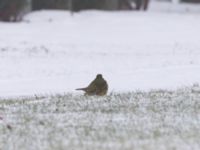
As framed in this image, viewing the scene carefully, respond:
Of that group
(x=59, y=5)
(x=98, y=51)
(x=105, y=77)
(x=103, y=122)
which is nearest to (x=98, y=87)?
(x=103, y=122)

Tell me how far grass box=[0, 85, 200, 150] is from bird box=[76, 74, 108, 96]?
16cm

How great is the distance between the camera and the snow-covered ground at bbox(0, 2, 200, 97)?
13727 mm

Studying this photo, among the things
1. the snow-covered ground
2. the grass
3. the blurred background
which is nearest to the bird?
the grass

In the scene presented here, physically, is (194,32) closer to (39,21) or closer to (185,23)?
(185,23)

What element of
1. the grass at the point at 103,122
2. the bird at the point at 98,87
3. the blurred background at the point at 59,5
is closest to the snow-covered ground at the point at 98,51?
the blurred background at the point at 59,5

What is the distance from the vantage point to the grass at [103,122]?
24.1 ft

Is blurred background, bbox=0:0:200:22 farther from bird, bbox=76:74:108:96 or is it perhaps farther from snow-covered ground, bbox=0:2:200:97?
bird, bbox=76:74:108:96

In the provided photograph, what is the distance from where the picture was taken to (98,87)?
10703mm

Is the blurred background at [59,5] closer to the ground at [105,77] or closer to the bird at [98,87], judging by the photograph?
the ground at [105,77]

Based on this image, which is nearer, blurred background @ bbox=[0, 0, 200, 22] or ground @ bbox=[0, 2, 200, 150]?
ground @ bbox=[0, 2, 200, 150]

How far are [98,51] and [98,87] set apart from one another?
392 inches

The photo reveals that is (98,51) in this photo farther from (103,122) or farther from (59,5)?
(103,122)

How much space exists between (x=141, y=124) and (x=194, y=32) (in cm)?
1696

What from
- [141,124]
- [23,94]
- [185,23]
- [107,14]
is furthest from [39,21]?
[141,124]
